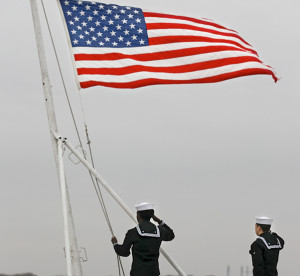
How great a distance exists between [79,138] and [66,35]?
2153 mm

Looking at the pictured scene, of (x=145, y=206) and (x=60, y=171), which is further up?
(x=60, y=171)

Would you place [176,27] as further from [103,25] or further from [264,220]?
[264,220]

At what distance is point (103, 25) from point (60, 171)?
11.3ft

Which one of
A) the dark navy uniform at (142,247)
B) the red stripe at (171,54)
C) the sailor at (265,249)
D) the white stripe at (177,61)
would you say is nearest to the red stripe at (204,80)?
the white stripe at (177,61)

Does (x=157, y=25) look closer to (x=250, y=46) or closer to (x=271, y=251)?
(x=250, y=46)

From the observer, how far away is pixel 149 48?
15.8 meters

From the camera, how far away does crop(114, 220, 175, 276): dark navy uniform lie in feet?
41.8

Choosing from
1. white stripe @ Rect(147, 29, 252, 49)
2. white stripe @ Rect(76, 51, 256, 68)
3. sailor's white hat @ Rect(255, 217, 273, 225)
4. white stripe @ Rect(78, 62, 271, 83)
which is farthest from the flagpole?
white stripe @ Rect(147, 29, 252, 49)

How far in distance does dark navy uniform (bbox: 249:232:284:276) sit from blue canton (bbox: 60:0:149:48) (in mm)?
4779

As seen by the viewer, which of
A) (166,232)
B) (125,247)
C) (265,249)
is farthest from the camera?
(265,249)

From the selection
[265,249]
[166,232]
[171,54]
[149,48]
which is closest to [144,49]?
[149,48]

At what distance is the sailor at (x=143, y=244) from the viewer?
1273cm

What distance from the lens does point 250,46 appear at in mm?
16422

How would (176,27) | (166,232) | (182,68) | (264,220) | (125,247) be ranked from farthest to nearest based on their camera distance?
1. (176,27)
2. (182,68)
3. (264,220)
4. (166,232)
5. (125,247)
